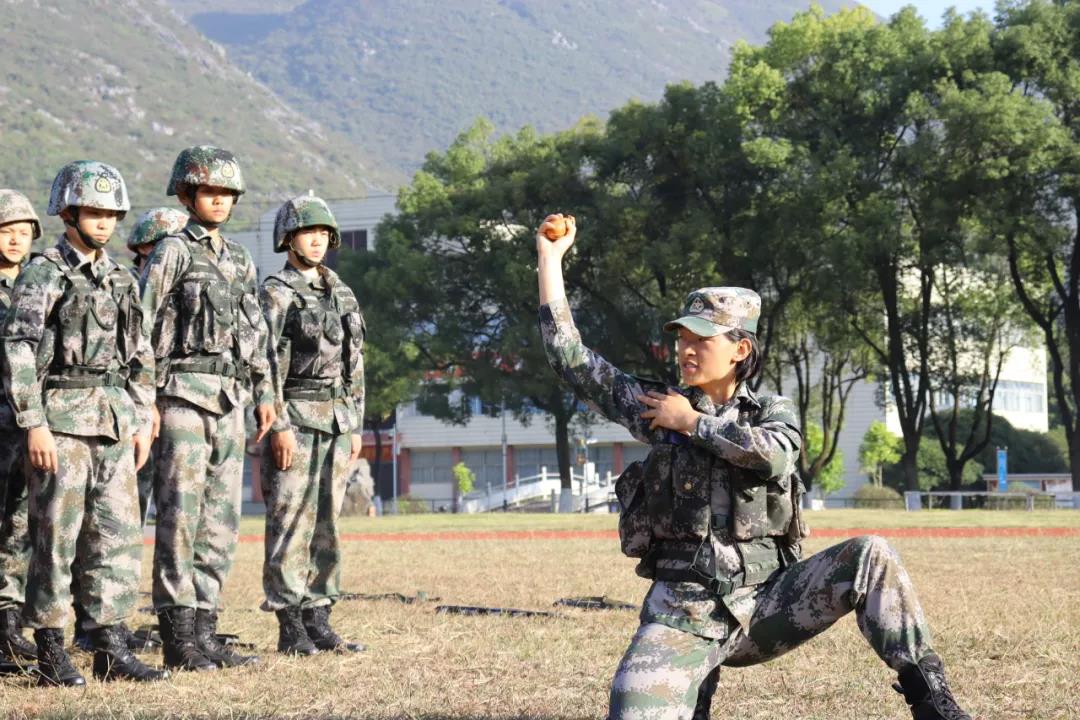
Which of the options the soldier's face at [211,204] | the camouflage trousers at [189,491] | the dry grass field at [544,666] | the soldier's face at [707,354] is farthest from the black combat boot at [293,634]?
the soldier's face at [707,354]

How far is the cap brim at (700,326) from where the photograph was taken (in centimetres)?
571

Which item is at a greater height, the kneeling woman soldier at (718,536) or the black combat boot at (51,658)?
the kneeling woman soldier at (718,536)

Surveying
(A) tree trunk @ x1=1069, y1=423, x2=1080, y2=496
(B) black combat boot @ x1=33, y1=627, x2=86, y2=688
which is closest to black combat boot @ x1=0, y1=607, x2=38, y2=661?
(B) black combat boot @ x1=33, y1=627, x2=86, y2=688

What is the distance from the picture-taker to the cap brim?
5.71 metres

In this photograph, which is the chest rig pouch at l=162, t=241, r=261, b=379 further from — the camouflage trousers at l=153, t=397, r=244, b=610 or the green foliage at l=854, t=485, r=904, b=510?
the green foliage at l=854, t=485, r=904, b=510

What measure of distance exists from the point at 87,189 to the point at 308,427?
73.4 inches

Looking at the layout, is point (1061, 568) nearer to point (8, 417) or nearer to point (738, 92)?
point (8, 417)

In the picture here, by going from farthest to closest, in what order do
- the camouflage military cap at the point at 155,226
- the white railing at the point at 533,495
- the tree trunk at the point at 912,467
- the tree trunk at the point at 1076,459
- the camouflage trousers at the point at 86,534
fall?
1. the white railing at the point at 533,495
2. the tree trunk at the point at 912,467
3. the tree trunk at the point at 1076,459
4. the camouflage military cap at the point at 155,226
5. the camouflage trousers at the point at 86,534

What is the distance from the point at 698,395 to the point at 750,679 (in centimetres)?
244

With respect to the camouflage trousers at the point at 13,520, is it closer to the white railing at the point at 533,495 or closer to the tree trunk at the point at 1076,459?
the tree trunk at the point at 1076,459

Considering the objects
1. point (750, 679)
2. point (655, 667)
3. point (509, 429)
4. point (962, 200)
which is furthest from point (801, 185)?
point (509, 429)

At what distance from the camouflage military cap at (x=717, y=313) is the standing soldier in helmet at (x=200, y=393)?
11.0 ft

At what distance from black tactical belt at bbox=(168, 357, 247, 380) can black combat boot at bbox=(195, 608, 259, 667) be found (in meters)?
1.24

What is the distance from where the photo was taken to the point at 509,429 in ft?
305
